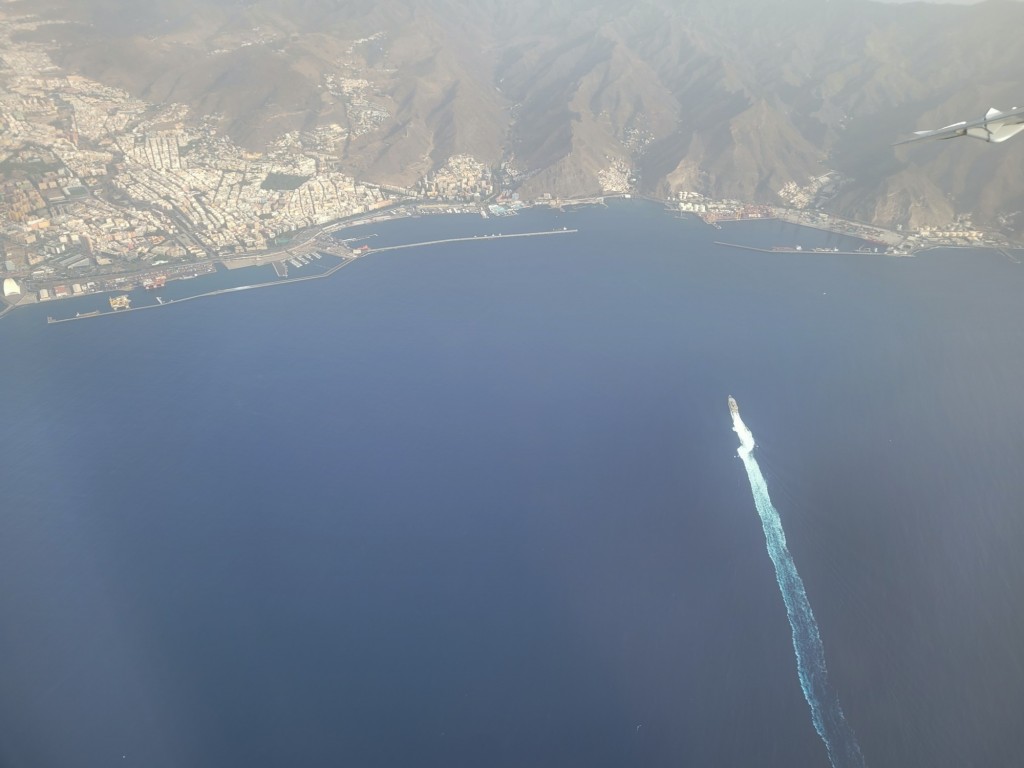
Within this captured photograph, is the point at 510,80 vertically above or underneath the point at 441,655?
above

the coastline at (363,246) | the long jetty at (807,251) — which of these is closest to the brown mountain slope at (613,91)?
the coastline at (363,246)

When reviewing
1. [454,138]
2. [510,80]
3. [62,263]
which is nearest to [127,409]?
[62,263]

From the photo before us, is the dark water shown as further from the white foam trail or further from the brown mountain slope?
the brown mountain slope

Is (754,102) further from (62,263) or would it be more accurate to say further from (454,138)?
(62,263)

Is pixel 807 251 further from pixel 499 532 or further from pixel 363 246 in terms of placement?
pixel 499 532

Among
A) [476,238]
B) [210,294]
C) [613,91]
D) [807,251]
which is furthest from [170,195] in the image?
[613,91]

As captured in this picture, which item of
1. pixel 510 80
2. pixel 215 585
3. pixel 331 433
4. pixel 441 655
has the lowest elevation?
pixel 441 655
